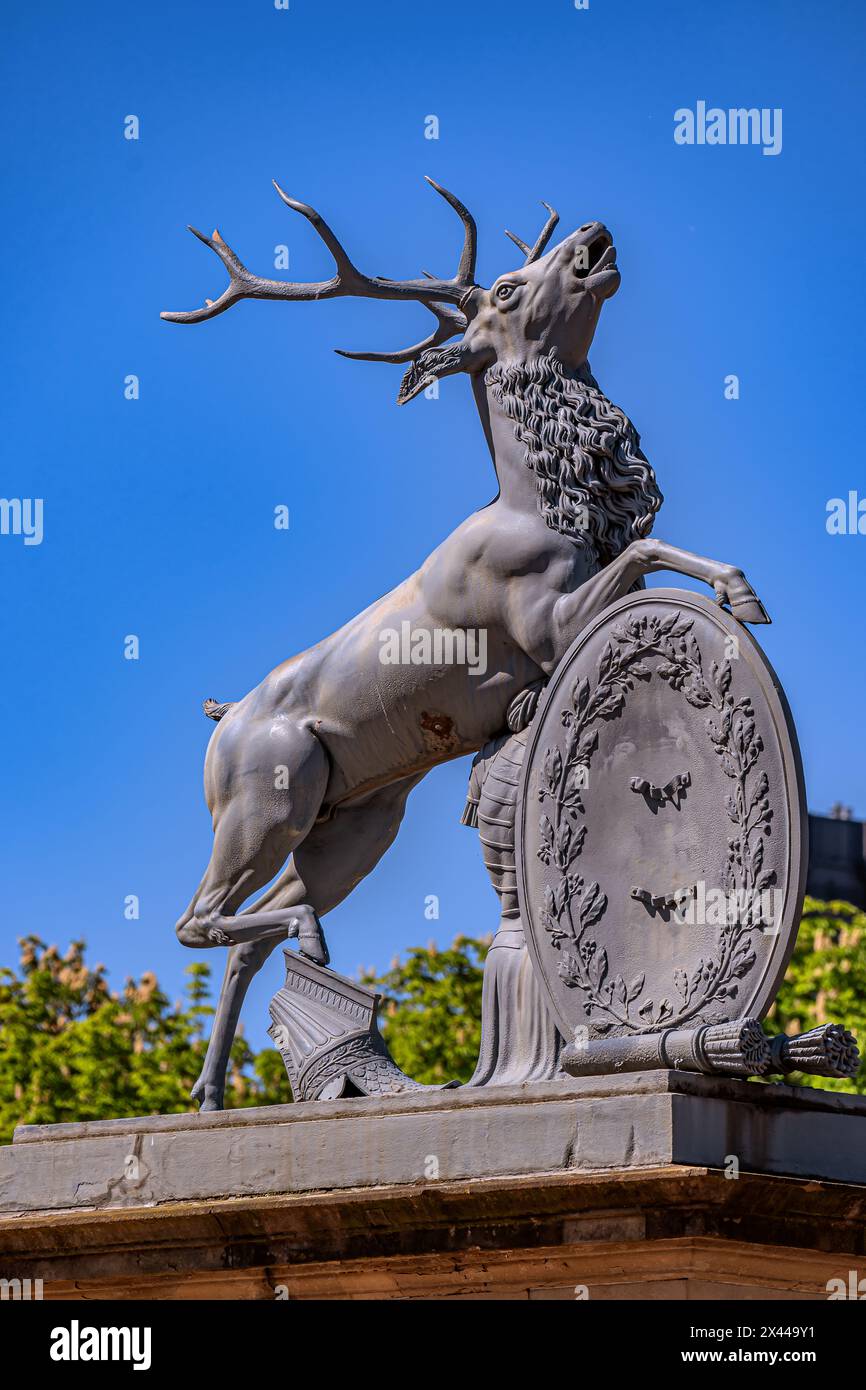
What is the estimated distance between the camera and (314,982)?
12086mm

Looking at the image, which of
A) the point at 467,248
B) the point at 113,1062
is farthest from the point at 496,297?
the point at 113,1062

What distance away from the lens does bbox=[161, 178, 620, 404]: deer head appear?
12.1 m

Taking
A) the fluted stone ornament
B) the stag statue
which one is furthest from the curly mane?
the fluted stone ornament

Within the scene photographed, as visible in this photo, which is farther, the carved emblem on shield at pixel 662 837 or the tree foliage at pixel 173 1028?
the tree foliage at pixel 173 1028

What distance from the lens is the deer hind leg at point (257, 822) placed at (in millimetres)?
12414

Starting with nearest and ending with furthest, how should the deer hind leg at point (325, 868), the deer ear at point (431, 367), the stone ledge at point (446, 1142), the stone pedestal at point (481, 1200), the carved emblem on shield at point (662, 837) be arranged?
the stone pedestal at point (481, 1200) < the stone ledge at point (446, 1142) < the carved emblem on shield at point (662, 837) < the deer ear at point (431, 367) < the deer hind leg at point (325, 868)

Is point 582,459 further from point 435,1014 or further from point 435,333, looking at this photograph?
point 435,1014

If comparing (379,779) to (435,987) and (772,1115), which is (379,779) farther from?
(435,987)

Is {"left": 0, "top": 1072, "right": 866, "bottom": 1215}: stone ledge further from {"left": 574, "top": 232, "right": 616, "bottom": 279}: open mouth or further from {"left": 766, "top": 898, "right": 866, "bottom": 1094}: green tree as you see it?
{"left": 766, "top": 898, "right": 866, "bottom": 1094}: green tree

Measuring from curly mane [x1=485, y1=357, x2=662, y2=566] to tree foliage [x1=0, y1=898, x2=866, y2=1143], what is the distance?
1484 cm

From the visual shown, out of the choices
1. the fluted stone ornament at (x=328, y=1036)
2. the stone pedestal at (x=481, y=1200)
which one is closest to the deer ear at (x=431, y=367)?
the fluted stone ornament at (x=328, y=1036)

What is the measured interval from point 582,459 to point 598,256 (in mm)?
1112

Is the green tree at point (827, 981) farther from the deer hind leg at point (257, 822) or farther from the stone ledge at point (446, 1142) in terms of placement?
the stone ledge at point (446, 1142)
